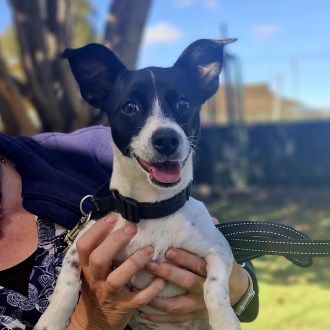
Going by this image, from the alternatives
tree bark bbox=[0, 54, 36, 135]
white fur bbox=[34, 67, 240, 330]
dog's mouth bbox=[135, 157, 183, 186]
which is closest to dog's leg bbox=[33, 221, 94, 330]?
white fur bbox=[34, 67, 240, 330]

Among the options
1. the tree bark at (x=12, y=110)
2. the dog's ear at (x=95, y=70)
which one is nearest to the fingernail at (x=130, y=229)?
the dog's ear at (x=95, y=70)

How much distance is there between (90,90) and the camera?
218cm

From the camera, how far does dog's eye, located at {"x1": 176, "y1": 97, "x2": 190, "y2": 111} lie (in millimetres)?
2039

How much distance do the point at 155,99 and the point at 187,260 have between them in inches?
22.1

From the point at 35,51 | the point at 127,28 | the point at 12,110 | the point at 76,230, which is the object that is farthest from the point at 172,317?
the point at 35,51

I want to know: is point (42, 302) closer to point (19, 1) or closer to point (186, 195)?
point (186, 195)

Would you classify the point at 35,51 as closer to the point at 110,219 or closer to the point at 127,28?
the point at 127,28

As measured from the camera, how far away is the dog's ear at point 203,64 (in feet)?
7.14

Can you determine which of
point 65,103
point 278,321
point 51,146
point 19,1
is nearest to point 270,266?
point 278,321

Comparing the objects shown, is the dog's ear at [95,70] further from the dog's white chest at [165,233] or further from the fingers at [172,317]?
the fingers at [172,317]

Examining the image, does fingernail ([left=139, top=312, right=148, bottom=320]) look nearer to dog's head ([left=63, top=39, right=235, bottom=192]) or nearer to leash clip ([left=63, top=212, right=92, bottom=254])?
leash clip ([left=63, top=212, right=92, bottom=254])

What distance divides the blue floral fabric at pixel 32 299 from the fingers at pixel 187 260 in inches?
17.3

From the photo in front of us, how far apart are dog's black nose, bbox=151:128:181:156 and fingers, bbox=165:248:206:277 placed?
32cm

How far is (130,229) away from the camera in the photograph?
188cm
